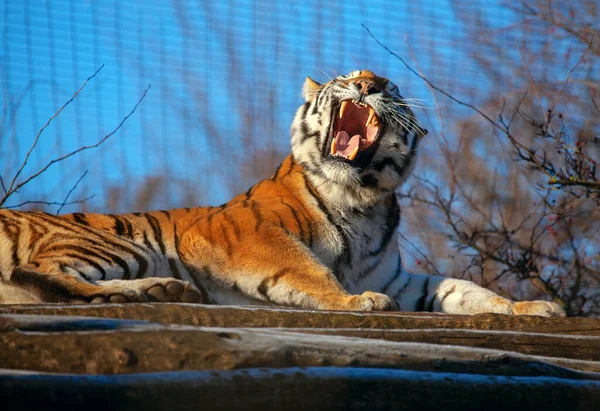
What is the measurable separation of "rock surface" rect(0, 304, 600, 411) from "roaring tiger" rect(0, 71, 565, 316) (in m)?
0.61

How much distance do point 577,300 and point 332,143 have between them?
4.29ft

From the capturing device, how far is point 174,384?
1.21 metres

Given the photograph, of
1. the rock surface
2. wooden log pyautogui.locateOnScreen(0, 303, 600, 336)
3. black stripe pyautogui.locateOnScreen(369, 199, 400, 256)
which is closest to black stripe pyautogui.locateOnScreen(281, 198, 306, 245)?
black stripe pyautogui.locateOnScreen(369, 199, 400, 256)

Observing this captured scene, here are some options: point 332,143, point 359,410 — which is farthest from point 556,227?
point 359,410

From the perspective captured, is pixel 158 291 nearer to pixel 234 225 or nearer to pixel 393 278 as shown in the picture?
pixel 234 225

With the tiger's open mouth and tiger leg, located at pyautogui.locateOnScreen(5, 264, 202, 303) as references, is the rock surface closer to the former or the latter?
tiger leg, located at pyautogui.locateOnScreen(5, 264, 202, 303)

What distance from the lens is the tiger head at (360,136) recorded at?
2.92m

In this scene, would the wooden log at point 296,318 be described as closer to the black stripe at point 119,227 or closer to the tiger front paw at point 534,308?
the tiger front paw at point 534,308

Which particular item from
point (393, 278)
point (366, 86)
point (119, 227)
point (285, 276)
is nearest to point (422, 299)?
point (393, 278)

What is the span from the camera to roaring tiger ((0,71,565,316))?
2.39 m

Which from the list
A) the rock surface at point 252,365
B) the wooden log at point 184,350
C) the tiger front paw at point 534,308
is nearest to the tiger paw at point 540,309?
the tiger front paw at point 534,308

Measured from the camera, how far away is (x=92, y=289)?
2.18 m

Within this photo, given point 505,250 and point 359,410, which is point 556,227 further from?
point 359,410

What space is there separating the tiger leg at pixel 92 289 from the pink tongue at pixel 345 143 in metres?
0.93
